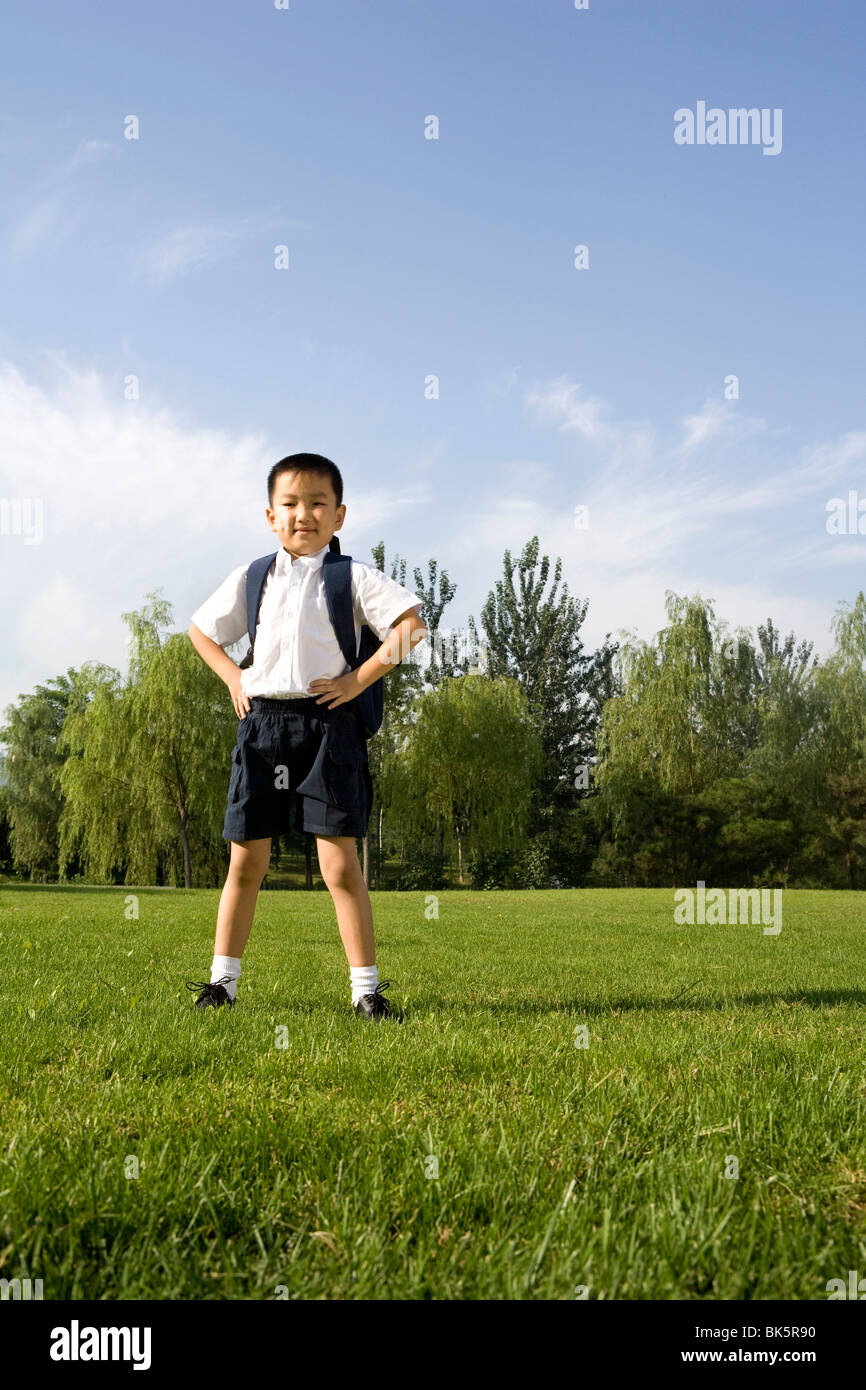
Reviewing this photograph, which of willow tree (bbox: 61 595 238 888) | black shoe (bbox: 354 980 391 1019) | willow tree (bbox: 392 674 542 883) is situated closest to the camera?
black shoe (bbox: 354 980 391 1019)

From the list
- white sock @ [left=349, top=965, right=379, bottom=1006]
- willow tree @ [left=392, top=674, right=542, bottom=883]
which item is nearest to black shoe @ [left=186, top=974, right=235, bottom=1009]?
white sock @ [left=349, top=965, right=379, bottom=1006]

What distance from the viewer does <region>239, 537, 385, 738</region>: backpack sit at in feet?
13.1

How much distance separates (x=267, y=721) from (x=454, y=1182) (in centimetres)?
248

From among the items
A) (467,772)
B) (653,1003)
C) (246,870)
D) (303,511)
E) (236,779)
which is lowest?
(653,1003)

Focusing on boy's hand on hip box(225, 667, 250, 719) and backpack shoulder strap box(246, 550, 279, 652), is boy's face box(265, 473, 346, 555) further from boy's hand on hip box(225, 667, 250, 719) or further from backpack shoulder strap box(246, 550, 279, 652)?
boy's hand on hip box(225, 667, 250, 719)

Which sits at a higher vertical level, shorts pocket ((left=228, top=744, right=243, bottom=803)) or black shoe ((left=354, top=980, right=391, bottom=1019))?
shorts pocket ((left=228, top=744, right=243, bottom=803))

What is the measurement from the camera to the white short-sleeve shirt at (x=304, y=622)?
3.94m

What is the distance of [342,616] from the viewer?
3990 millimetres

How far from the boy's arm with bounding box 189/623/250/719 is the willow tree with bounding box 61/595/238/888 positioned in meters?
21.7

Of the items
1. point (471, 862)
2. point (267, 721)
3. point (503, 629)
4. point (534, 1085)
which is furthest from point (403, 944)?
point (503, 629)

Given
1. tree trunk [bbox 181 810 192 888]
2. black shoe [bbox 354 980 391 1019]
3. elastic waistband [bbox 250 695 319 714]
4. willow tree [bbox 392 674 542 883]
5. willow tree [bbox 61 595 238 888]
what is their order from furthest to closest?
willow tree [bbox 392 674 542 883] < tree trunk [bbox 181 810 192 888] < willow tree [bbox 61 595 238 888] < elastic waistband [bbox 250 695 319 714] < black shoe [bbox 354 980 391 1019]

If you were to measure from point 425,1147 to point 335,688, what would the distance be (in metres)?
2.20

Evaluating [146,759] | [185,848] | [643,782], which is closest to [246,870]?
[146,759]

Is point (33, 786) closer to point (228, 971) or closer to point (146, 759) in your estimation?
point (146, 759)
